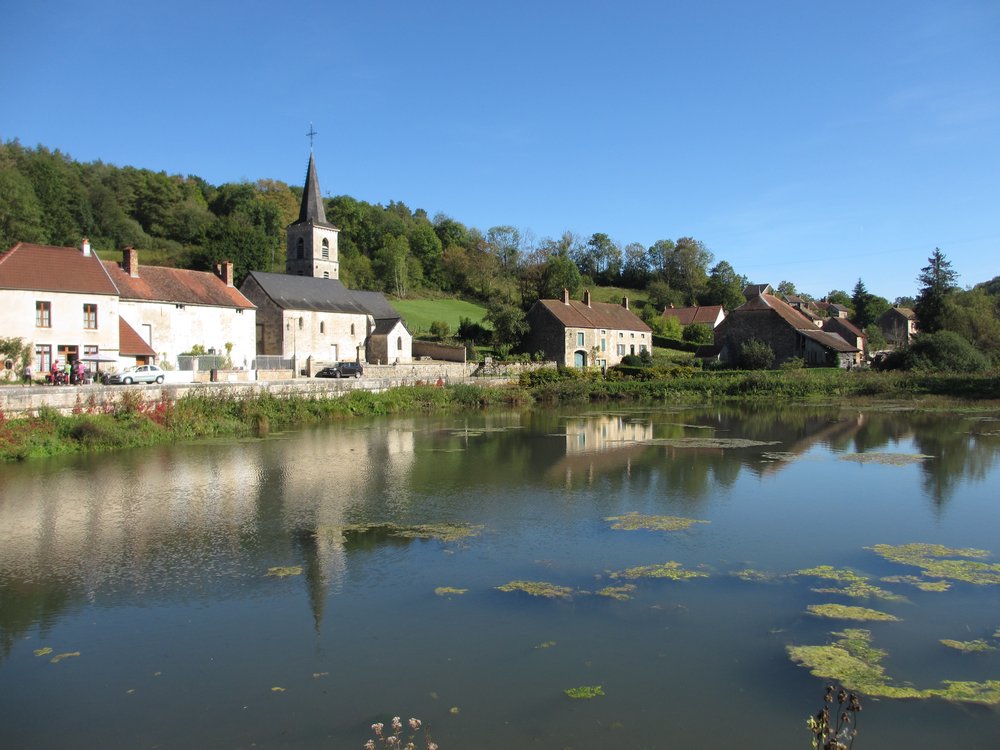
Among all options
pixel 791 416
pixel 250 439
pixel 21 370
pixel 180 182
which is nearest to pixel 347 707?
pixel 250 439

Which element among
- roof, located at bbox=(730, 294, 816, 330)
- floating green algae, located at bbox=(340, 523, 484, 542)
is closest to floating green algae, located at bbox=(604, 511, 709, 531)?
floating green algae, located at bbox=(340, 523, 484, 542)

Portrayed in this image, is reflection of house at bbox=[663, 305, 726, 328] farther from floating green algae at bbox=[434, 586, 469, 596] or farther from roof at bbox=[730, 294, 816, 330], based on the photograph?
floating green algae at bbox=[434, 586, 469, 596]

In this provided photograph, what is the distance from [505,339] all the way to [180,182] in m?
51.2

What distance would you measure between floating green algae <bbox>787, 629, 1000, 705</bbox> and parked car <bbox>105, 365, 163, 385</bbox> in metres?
26.0

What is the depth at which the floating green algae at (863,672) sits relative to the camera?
260 inches

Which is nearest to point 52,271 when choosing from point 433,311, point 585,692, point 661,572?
point 661,572

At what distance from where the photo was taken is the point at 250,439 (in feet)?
79.4

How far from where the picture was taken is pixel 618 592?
9.30 m

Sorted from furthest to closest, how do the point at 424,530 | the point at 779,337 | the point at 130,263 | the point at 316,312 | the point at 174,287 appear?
1. the point at 779,337
2. the point at 316,312
3. the point at 174,287
4. the point at 130,263
5. the point at 424,530

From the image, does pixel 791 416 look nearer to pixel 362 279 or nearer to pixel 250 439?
pixel 250 439

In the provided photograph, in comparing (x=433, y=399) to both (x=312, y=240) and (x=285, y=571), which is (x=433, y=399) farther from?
(x=285, y=571)

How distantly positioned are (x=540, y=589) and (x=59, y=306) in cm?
2599

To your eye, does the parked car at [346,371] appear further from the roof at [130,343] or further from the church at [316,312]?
the roof at [130,343]

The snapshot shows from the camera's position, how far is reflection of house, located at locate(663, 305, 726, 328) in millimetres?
75625
